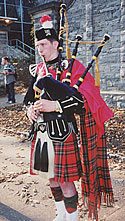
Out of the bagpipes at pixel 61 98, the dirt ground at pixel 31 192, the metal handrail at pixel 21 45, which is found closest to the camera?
the bagpipes at pixel 61 98

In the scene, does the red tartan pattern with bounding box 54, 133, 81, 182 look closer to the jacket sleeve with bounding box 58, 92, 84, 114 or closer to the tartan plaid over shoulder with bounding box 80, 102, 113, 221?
the tartan plaid over shoulder with bounding box 80, 102, 113, 221

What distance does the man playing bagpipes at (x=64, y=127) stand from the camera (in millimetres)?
2027

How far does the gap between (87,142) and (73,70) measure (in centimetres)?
56

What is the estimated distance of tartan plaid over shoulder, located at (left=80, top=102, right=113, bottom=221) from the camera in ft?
7.09

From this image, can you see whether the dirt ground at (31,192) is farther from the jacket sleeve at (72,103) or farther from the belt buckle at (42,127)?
the jacket sleeve at (72,103)

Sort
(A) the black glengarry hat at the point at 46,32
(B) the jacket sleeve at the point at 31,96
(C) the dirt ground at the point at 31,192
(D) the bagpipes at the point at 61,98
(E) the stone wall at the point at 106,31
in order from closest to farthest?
(D) the bagpipes at the point at 61,98, (A) the black glengarry hat at the point at 46,32, (B) the jacket sleeve at the point at 31,96, (C) the dirt ground at the point at 31,192, (E) the stone wall at the point at 106,31

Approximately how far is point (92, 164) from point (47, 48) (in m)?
0.96

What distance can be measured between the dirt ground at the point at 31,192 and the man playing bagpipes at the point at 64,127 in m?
0.21

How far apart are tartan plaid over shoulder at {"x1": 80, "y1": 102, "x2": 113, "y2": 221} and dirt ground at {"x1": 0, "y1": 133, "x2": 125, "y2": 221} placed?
1.15 feet

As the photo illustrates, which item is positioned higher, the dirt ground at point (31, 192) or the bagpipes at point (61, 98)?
the bagpipes at point (61, 98)

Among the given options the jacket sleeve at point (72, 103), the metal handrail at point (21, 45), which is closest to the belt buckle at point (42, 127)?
the jacket sleeve at point (72, 103)

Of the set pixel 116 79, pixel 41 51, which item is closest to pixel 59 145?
pixel 41 51

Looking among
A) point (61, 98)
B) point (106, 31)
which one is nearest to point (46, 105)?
point (61, 98)

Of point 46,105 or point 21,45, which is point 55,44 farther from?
point 21,45
